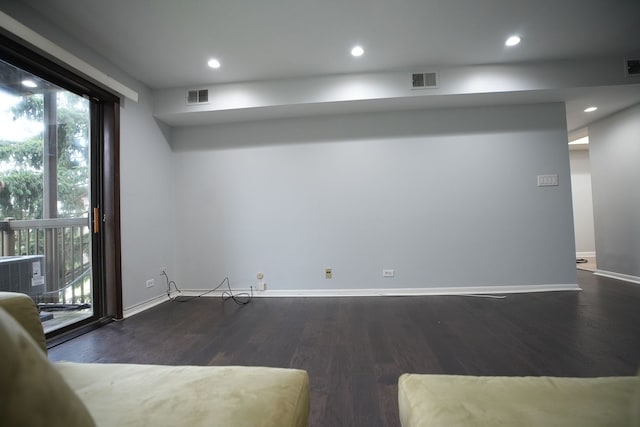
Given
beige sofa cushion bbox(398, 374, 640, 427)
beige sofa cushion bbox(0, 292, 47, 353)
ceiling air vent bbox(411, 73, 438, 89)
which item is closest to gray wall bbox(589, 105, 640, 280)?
ceiling air vent bbox(411, 73, 438, 89)

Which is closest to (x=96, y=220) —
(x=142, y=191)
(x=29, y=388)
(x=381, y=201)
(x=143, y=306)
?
(x=142, y=191)

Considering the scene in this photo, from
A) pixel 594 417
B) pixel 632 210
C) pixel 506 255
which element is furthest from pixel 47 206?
pixel 632 210

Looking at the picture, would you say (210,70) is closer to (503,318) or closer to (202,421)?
(202,421)

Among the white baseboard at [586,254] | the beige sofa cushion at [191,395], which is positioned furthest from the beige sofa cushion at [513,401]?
the white baseboard at [586,254]

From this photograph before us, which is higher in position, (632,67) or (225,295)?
(632,67)

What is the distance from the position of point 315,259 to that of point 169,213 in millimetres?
2109

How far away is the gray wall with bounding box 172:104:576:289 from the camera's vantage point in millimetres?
2996

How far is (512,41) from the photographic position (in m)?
2.36

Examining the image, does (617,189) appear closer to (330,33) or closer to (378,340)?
(378,340)

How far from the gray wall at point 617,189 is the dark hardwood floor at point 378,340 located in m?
1.04

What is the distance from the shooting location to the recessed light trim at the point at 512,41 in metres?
2.32

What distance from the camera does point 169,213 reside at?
3242 millimetres

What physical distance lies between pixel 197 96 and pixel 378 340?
133 inches

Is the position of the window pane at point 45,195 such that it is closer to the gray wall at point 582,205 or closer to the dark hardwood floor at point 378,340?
the dark hardwood floor at point 378,340
